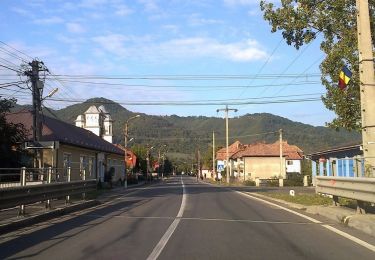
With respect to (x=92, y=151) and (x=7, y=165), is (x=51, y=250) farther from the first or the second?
(x=92, y=151)

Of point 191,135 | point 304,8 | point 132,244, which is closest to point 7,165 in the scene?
point 304,8

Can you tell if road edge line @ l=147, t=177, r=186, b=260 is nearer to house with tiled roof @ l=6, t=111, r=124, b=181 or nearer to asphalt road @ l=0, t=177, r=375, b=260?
asphalt road @ l=0, t=177, r=375, b=260

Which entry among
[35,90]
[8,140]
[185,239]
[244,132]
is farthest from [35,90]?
[244,132]

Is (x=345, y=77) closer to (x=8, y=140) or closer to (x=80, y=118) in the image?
(x=8, y=140)

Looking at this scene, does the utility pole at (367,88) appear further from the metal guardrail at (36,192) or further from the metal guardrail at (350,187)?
the metal guardrail at (36,192)

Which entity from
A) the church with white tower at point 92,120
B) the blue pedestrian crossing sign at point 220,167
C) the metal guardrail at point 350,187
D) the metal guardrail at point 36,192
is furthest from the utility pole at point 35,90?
the blue pedestrian crossing sign at point 220,167

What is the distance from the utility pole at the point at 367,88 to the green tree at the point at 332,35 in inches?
157

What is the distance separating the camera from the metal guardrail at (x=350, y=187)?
1258cm

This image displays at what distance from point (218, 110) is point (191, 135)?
102 m

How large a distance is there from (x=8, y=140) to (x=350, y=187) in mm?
19661

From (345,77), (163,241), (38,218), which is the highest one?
(345,77)

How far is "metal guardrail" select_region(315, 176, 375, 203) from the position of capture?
41.3 ft

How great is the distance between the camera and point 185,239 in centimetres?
1152

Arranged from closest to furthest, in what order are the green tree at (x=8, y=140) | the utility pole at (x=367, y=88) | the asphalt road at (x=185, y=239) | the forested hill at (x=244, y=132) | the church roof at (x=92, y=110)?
the asphalt road at (x=185, y=239), the utility pole at (x=367, y=88), the green tree at (x=8, y=140), the church roof at (x=92, y=110), the forested hill at (x=244, y=132)
